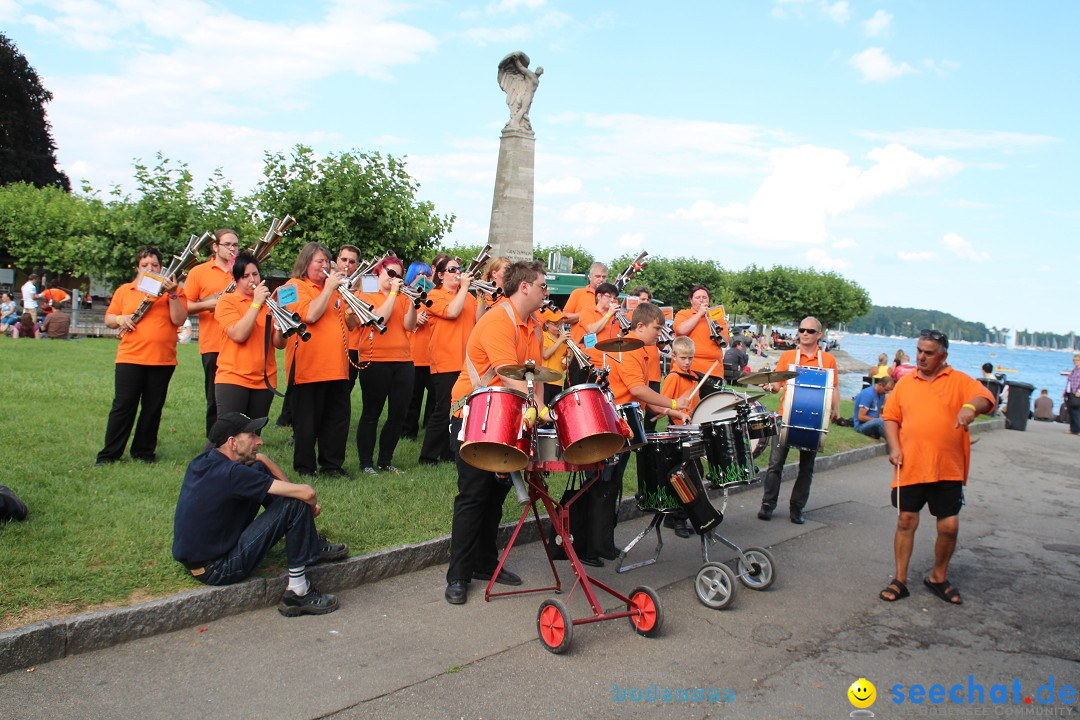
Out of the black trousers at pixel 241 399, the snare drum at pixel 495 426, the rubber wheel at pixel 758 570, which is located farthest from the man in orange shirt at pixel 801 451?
the black trousers at pixel 241 399

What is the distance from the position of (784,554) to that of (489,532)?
2.72 metres

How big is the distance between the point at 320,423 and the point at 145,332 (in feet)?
5.58

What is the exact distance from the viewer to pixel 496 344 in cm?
509

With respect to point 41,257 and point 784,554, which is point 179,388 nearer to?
point 784,554

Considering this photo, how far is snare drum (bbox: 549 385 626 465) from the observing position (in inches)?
178

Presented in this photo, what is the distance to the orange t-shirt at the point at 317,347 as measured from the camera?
6930 millimetres

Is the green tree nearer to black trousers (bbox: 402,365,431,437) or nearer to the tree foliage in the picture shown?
black trousers (bbox: 402,365,431,437)

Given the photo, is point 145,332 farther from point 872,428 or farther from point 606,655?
point 872,428

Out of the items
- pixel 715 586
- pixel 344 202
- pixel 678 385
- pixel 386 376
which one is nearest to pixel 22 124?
pixel 344 202

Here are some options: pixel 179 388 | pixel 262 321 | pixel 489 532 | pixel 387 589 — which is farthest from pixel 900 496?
pixel 179 388

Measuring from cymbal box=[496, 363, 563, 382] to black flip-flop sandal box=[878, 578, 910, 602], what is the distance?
10.2 ft

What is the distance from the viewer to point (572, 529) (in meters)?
6.16

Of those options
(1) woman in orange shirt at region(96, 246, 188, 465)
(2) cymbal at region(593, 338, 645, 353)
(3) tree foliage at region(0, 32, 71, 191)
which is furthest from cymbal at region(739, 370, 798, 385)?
(3) tree foliage at region(0, 32, 71, 191)

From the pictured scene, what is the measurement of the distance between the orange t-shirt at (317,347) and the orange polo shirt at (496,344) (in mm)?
1969
